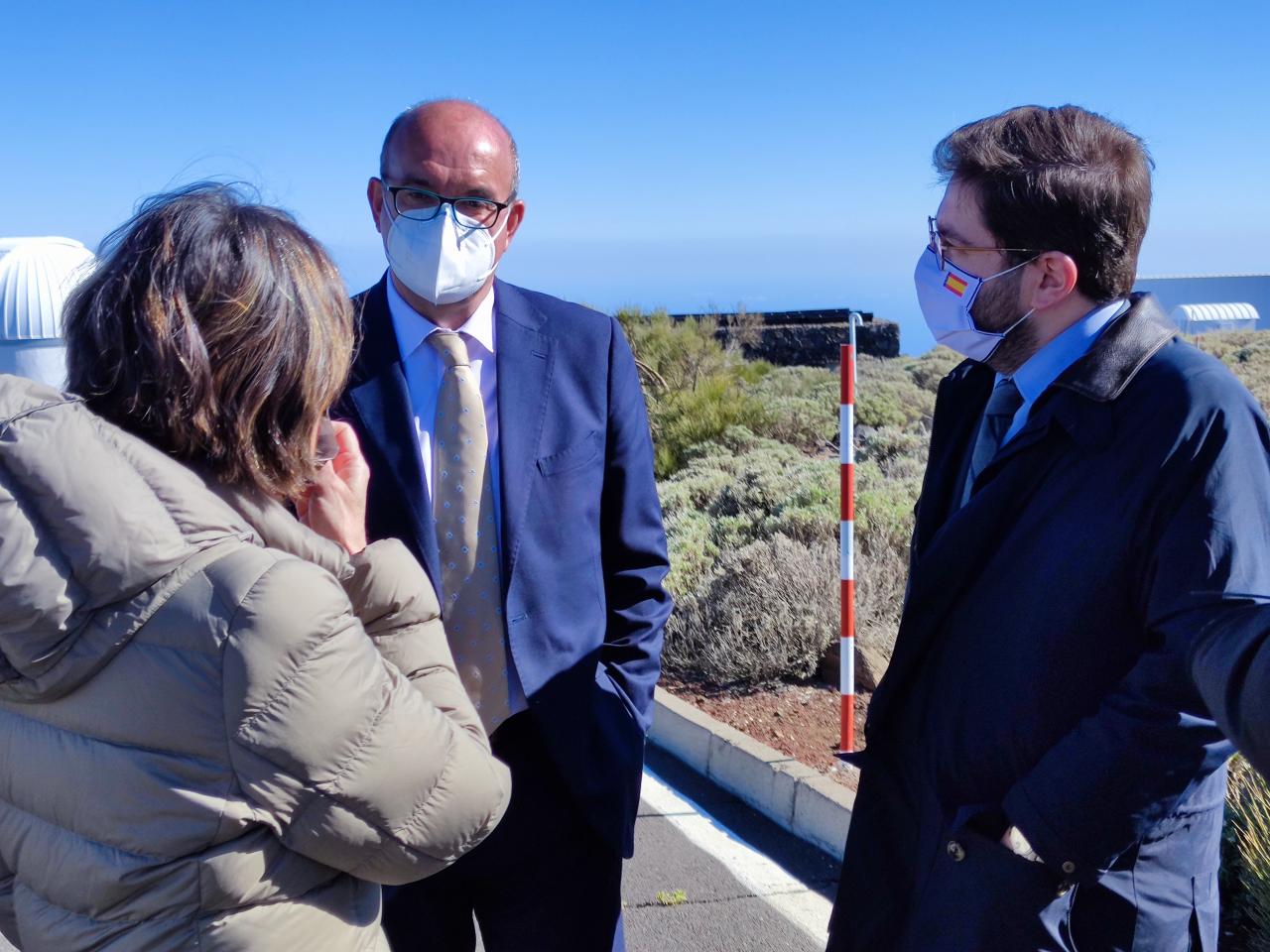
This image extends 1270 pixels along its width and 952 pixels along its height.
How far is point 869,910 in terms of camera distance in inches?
83.4

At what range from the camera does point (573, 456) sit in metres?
2.36

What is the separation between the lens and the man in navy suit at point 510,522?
224cm

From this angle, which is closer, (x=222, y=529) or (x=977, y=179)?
(x=222, y=529)

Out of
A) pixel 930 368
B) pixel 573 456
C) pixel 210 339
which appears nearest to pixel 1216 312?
pixel 930 368

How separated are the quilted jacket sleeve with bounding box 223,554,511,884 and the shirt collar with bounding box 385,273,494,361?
0.91 m

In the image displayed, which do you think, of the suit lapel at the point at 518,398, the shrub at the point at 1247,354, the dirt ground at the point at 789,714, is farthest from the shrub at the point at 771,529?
the shrub at the point at 1247,354

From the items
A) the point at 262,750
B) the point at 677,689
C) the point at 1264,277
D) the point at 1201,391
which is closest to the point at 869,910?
the point at 1201,391

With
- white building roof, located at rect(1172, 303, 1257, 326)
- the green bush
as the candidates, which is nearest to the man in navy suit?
the green bush

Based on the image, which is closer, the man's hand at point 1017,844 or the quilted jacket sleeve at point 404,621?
the quilted jacket sleeve at point 404,621

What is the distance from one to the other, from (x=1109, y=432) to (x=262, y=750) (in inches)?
52.8

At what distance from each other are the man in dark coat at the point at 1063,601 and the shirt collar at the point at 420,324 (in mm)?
984

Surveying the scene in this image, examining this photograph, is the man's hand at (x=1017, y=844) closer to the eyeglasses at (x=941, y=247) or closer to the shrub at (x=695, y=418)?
the eyeglasses at (x=941, y=247)

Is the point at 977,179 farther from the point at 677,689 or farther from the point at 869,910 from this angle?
the point at 677,689

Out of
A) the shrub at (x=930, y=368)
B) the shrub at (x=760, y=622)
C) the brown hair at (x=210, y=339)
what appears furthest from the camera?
the shrub at (x=930, y=368)
